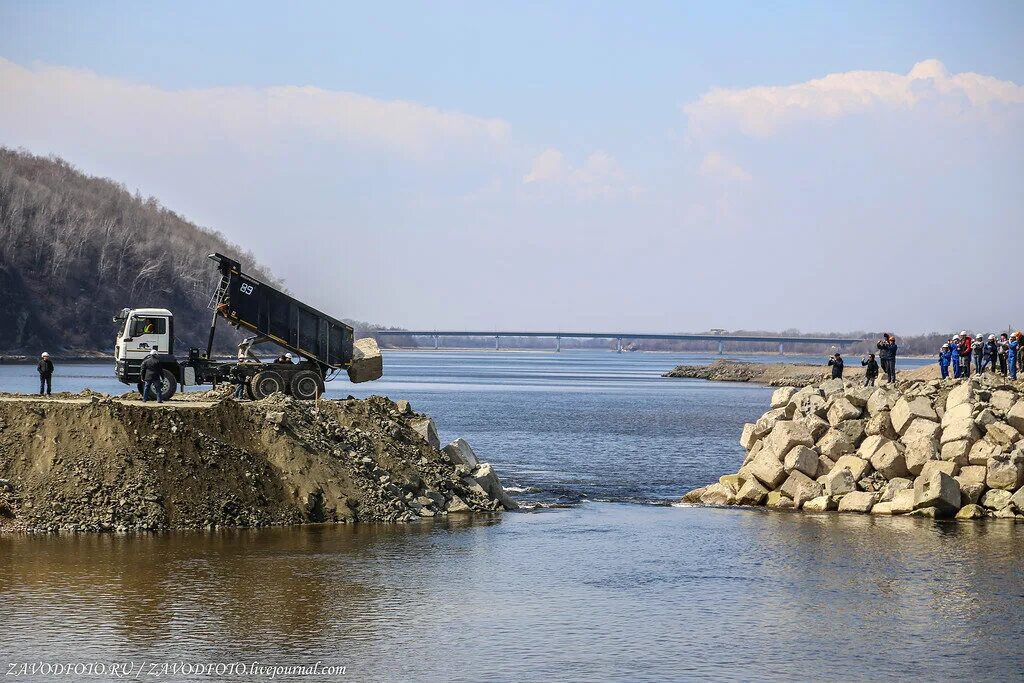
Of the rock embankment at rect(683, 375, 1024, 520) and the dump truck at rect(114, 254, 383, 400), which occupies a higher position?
the dump truck at rect(114, 254, 383, 400)

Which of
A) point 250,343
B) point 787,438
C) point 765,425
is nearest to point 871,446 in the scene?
point 787,438

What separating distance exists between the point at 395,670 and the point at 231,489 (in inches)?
449

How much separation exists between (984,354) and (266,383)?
2645 cm

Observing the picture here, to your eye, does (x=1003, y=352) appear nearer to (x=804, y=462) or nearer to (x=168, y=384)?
(x=804, y=462)

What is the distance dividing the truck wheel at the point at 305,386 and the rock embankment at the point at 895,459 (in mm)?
11392

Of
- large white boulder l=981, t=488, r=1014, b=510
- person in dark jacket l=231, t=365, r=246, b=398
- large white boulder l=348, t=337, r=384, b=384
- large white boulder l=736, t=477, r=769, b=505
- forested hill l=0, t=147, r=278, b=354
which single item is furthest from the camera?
forested hill l=0, t=147, r=278, b=354

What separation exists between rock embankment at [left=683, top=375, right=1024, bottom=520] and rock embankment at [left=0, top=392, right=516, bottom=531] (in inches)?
336

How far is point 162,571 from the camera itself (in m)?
21.7

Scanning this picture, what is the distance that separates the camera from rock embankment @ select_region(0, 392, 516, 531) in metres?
25.4

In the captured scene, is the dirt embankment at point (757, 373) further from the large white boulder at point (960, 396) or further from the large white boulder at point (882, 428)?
the large white boulder at point (882, 428)

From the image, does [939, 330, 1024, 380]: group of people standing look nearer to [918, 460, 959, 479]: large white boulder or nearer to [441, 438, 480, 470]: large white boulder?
[918, 460, 959, 479]: large white boulder

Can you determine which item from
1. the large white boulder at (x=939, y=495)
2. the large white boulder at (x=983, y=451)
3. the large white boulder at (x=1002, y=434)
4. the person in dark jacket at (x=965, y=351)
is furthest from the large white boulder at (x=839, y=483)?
the person in dark jacket at (x=965, y=351)

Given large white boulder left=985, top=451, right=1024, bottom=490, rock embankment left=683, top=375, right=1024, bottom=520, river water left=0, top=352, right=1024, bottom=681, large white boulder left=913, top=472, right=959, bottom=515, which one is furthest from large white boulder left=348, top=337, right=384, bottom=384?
large white boulder left=985, top=451, right=1024, bottom=490

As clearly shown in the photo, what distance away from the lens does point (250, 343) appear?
3606 centimetres
